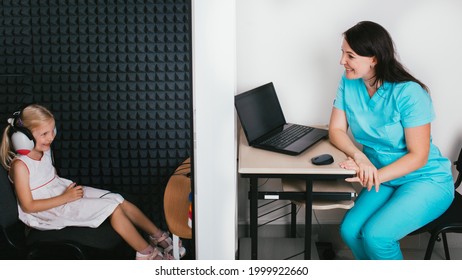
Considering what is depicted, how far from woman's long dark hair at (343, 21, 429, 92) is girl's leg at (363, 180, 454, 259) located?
51 cm

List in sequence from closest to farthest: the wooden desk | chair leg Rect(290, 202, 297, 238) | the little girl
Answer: the wooden desk → the little girl → chair leg Rect(290, 202, 297, 238)

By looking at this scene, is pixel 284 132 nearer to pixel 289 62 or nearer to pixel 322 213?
pixel 289 62

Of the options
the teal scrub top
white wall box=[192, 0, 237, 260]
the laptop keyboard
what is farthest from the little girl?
the teal scrub top

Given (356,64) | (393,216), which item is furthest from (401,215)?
(356,64)

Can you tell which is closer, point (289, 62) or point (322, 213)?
point (289, 62)

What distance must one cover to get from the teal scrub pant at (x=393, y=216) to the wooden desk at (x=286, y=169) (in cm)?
27

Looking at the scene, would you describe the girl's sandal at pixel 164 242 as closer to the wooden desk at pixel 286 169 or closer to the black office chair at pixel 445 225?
the wooden desk at pixel 286 169

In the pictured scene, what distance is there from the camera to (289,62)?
2967mm

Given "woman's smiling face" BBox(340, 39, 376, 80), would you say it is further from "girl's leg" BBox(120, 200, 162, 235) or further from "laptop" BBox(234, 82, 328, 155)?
"girl's leg" BBox(120, 200, 162, 235)

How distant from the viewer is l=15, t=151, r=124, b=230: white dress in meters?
2.58

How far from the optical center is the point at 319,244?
3.10 meters

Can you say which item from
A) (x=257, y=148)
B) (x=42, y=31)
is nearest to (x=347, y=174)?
(x=257, y=148)

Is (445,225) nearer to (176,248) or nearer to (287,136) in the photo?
(287,136)

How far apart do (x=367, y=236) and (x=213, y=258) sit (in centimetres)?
79
